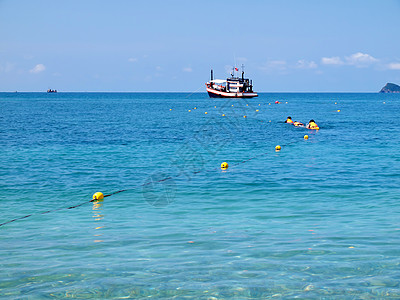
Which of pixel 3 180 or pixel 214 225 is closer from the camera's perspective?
pixel 214 225

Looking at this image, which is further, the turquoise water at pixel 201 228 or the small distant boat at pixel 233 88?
the small distant boat at pixel 233 88

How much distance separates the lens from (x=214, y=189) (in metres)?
18.5

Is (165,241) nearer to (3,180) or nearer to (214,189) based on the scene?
(214,189)

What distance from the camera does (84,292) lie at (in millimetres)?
8312

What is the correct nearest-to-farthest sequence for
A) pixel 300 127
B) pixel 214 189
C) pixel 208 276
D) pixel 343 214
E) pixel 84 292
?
pixel 84 292 < pixel 208 276 < pixel 343 214 < pixel 214 189 < pixel 300 127

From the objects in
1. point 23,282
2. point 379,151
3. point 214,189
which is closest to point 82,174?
point 214,189

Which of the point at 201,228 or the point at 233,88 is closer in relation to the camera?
the point at 201,228

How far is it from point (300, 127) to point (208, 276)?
4623 centimetres

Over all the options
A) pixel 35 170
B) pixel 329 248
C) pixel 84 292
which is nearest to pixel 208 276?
pixel 84 292

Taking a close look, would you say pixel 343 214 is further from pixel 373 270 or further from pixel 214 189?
pixel 214 189

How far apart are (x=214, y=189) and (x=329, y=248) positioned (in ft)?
27.7

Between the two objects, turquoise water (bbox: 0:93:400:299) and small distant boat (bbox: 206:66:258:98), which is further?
small distant boat (bbox: 206:66:258:98)

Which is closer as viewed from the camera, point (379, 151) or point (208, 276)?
point (208, 276)

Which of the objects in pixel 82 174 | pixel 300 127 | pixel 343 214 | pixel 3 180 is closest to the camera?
pixel 343 214
